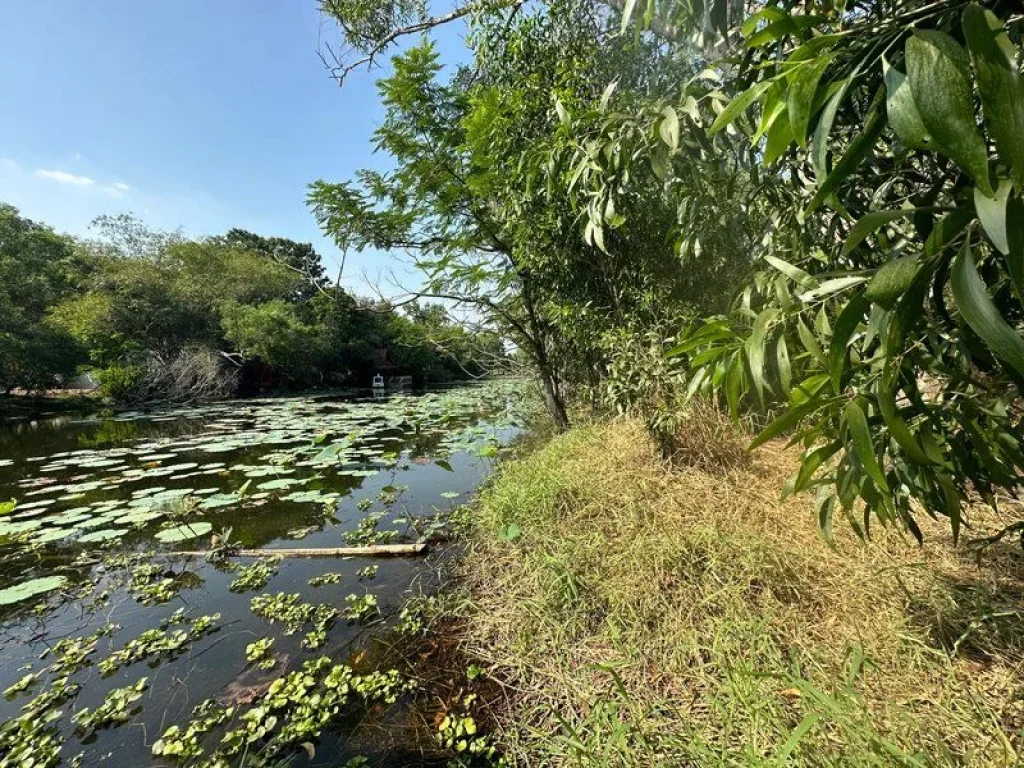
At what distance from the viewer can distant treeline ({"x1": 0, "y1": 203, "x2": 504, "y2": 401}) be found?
12.6 meters

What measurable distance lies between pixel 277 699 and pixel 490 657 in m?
0.81

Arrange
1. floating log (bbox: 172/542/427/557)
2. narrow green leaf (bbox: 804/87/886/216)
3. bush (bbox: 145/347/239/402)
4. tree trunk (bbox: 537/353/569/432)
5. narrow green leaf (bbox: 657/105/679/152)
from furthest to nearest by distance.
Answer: bush (bbox: 145/347/239/402), tree trunk (bbox: 537/353/569/432), floating log (bbox: 172/542/427/557), narrow green leaf (bbox: 657/105/679/152), narrow green leaf (bbox: 804/87/886/216)

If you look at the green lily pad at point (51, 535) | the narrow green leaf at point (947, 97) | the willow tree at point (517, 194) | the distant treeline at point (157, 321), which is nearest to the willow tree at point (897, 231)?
the narrow green leaf at point (947, 97)

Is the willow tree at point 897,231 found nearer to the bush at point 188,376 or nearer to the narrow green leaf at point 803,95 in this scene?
the narrow green leaf at point 803,95

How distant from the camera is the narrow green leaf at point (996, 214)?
336mm

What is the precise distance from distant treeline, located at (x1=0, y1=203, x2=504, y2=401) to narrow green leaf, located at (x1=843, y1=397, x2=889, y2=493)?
1062 cm

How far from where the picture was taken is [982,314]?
0.37 meters

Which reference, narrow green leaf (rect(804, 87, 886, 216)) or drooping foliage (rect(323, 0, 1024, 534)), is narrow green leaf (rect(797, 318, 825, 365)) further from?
narrow green leaf (rect(804, 87, 886, 216))

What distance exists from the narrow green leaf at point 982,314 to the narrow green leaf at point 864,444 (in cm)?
16

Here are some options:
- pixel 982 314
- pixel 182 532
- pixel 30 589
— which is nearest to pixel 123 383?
pixel 182 532

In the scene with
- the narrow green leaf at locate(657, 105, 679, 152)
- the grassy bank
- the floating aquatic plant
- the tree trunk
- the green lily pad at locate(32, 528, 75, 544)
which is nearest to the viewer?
the narrow green leaf at locate(657, 105, 679, 152)

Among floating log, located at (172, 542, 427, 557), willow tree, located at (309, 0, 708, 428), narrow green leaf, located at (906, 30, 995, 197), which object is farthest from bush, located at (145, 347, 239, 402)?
narrow green leaf, located at (906, 30, 995, 197)

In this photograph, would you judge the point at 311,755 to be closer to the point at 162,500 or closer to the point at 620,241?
the point at 620,241

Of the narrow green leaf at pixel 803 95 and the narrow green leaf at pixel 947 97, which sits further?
the narrow green leaf at pixel 803 95
